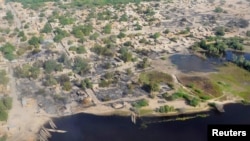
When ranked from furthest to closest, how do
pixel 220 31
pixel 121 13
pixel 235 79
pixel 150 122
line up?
pixel 121 13 < pixel 220 31 < pixel 235 79 < pixel 150 122

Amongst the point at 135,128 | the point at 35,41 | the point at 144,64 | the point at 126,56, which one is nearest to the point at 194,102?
the point at 135,128

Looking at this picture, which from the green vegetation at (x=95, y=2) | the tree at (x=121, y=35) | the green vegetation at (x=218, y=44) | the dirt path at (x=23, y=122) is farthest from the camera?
the green vegetation at (x=95, y=2)

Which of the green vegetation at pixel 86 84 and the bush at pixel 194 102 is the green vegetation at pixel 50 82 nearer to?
the green vegetation at pixel 86 84

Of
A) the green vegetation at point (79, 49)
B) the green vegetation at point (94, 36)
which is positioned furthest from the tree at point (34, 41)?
the green vegetation at point (94, 36)

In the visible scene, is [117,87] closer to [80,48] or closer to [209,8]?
[80,48]

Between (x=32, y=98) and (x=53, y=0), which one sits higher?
(x=53, y=0)

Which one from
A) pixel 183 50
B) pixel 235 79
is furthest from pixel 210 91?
pixel 183 50
